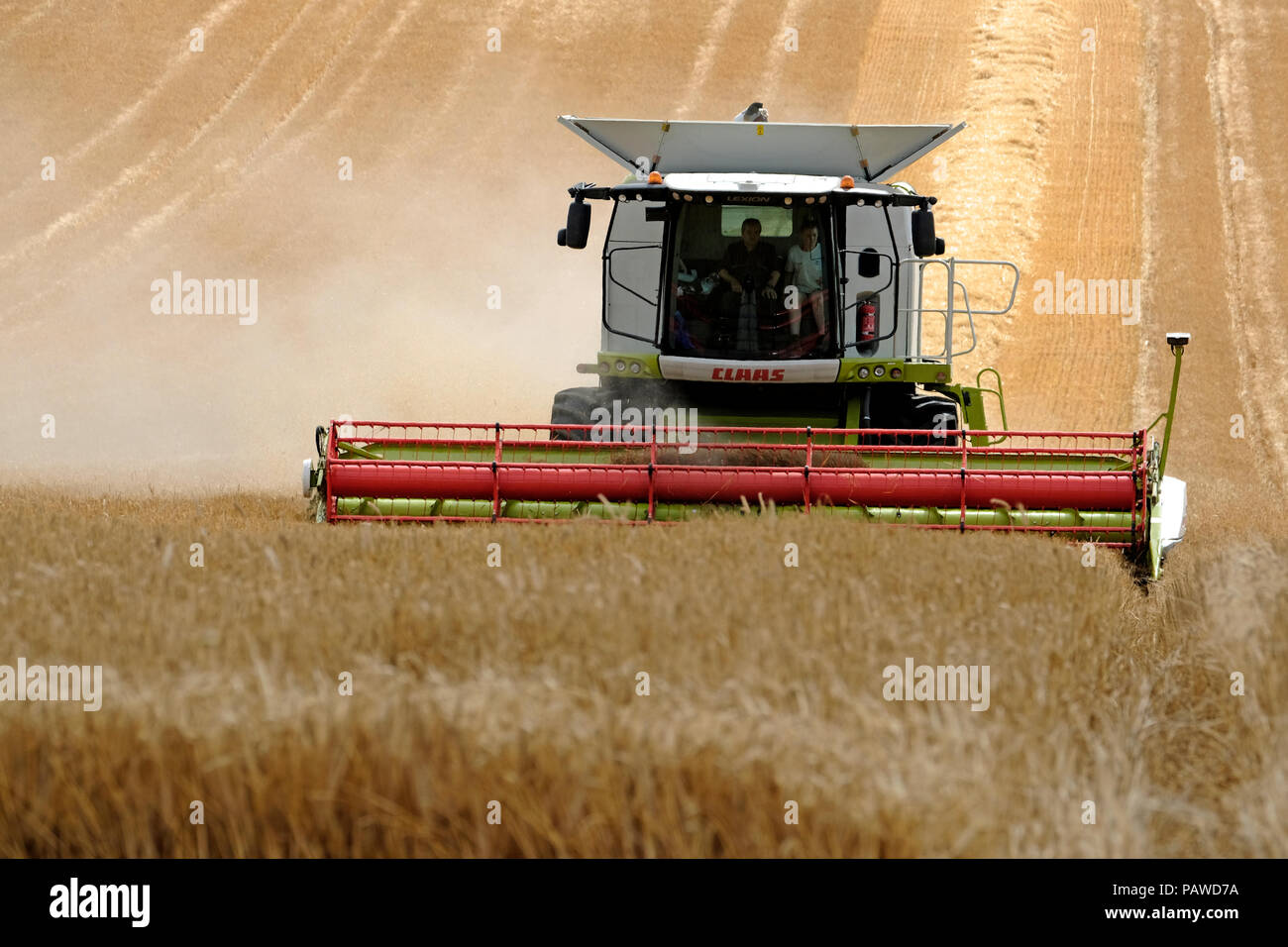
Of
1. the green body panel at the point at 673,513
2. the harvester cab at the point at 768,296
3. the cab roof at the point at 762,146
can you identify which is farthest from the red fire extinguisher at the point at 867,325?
the green body panel at the point at 673,513

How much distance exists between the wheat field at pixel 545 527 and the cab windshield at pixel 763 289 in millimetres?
2313

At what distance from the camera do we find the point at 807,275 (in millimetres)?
8727

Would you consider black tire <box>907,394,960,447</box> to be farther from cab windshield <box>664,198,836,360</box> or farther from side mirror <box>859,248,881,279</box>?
side mirror <box>859,248,881,279</box>

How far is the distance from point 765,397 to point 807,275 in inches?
31.3

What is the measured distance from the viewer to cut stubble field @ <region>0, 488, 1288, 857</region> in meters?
3.19

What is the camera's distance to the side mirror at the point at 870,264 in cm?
863

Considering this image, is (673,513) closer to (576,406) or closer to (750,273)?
(576,406)

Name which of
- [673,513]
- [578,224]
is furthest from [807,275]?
[673,513]

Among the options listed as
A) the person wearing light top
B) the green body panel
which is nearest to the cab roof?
the person wearing light top

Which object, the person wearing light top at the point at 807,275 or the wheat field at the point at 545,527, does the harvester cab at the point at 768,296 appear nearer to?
the person wearing light top at the point at 807,275

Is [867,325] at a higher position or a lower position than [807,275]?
lower

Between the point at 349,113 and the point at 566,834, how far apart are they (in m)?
27.2

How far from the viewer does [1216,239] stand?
909 inches

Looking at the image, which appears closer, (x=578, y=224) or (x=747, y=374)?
(x=578, y=224)
